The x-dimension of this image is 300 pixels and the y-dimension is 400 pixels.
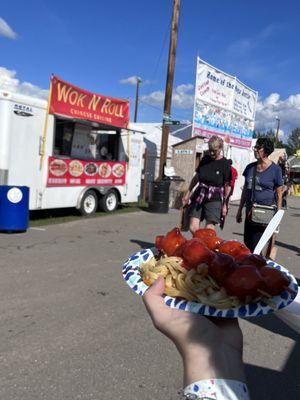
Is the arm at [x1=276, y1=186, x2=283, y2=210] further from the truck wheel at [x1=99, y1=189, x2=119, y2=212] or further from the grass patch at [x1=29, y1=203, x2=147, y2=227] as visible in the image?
the truck wheel at [x1=99, y1=189, x2=119, y2=212]

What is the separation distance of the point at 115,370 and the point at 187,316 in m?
2.25

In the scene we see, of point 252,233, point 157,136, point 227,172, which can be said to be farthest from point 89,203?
point 157,136

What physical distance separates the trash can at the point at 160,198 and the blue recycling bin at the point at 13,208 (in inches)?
230

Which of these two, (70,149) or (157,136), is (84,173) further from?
(157,136)

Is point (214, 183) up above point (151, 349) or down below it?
above

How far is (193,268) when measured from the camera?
1.55 metres

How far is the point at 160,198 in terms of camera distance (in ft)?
46.4

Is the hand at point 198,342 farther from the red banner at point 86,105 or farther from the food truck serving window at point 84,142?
the food truck serving window at point 84,142

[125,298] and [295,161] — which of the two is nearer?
[125,298]

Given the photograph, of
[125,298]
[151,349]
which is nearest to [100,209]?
[125,298]

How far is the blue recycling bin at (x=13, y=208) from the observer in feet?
28.9

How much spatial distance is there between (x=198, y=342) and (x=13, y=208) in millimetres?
7974

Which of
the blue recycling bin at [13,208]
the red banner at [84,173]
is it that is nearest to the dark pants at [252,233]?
the blue recycling bin at [13,208]

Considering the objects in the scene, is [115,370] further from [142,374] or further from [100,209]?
[100,209]
